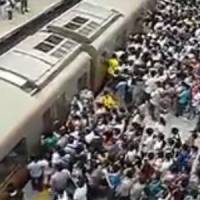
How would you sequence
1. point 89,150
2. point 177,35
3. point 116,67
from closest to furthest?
point 89,150, point 116,67, point 177,35

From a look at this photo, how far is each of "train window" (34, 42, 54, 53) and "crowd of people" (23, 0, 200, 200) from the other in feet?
3.90

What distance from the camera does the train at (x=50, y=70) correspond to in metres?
10.8

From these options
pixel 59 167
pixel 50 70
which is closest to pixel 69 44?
pixel 50 70

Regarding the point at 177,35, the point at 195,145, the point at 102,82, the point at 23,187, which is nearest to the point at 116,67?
the point at 102,82

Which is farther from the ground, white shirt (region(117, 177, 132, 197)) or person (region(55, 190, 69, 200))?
white shirt (region(117, 177, 132, 197))

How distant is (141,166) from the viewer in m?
10.8

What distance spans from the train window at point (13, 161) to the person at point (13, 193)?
0.61 feet

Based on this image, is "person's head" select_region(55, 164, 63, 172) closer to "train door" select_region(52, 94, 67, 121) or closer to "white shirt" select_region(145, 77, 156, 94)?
"train door" select_region(52, 94, 67, 121)

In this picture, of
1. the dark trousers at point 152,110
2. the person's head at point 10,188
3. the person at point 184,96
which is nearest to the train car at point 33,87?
the person's head at point 10,188

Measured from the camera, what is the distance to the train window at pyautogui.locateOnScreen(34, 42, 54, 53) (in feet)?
42.5

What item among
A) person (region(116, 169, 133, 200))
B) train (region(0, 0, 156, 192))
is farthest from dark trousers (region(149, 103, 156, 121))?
person (region(116, 169, 133, 200))

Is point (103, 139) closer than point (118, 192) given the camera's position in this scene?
No

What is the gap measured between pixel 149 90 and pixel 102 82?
1535 millimetres

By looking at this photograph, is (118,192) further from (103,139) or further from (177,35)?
(177,35)
